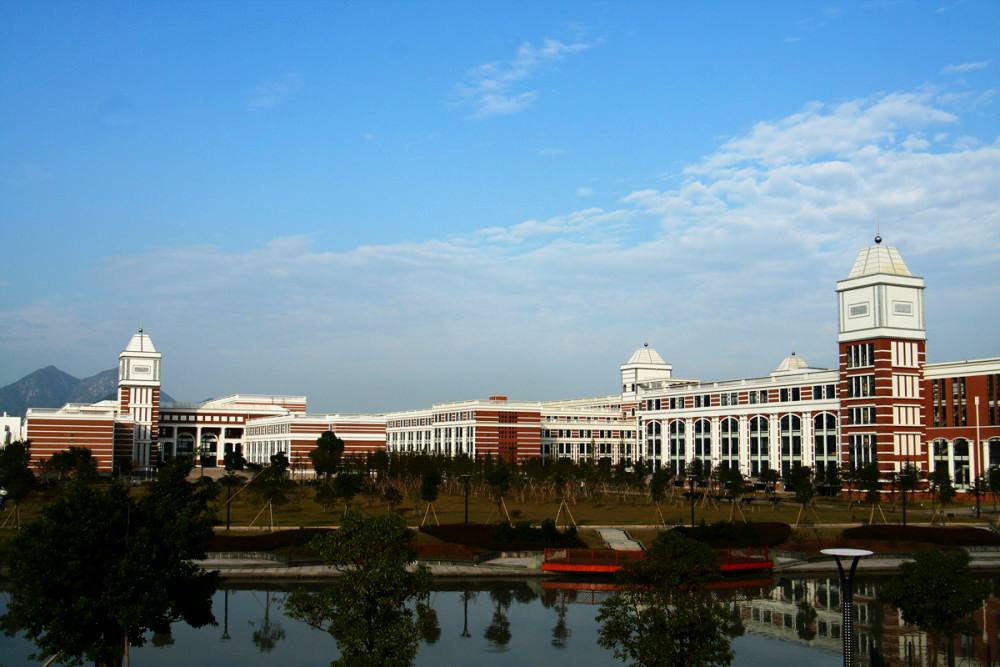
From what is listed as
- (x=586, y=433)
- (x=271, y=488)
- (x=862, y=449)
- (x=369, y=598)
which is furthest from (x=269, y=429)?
(x=369, y=598)

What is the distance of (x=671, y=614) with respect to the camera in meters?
18.7

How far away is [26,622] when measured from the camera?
1967cm

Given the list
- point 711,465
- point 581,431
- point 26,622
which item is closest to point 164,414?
point 581,431

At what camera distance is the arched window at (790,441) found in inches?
3255

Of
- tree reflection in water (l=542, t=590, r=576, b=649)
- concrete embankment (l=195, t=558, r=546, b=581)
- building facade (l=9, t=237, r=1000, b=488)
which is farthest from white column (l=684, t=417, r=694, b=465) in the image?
tree reflection in water (l=542, t=590, r=576, b=649)

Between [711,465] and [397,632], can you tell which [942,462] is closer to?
[711,465]

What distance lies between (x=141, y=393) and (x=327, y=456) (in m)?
48.8

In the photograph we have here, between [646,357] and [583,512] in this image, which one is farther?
[646,357]

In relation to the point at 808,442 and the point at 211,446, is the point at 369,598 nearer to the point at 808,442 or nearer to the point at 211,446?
the point at 808,442

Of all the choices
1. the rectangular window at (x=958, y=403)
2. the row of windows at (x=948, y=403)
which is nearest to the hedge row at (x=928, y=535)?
the rectangular window at (x=958, y=403)

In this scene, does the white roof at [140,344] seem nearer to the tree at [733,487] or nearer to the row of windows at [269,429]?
the row of windows at [269,429]

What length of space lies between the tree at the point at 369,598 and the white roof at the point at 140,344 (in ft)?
329

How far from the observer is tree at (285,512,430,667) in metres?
17.6

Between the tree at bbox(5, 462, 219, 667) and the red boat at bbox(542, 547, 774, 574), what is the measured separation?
19037 millimetres
